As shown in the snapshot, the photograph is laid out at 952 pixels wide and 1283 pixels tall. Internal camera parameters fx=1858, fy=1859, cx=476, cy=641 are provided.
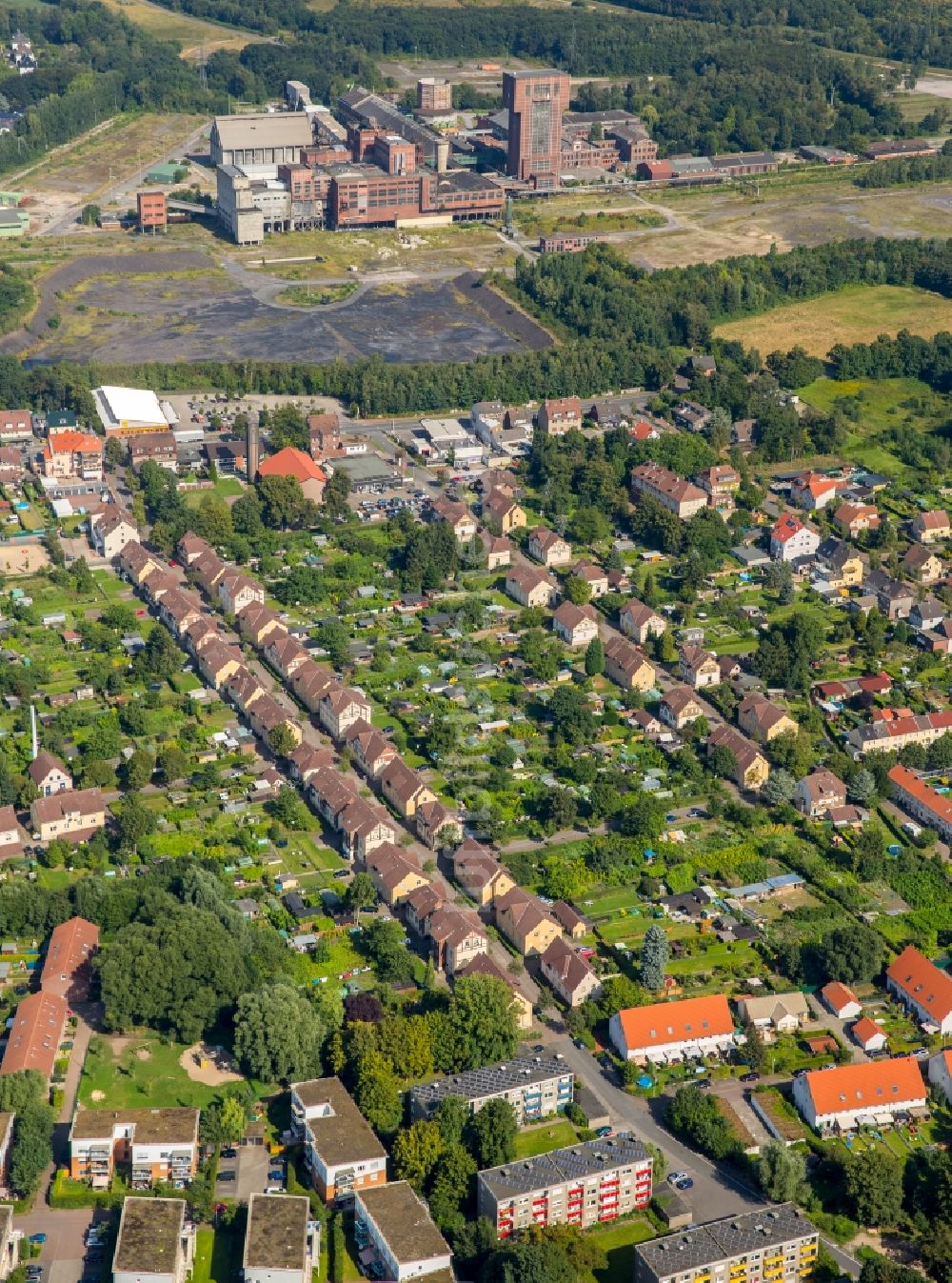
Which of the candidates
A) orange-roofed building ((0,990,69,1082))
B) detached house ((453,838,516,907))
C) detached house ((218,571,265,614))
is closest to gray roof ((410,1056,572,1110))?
detached house ((453,838,516,907))

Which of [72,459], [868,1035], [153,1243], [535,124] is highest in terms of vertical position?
[535,124]

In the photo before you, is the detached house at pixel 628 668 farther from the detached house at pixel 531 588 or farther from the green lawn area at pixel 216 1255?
the green lawn area at pixel 216 1255

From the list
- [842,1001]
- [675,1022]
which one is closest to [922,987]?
[842,1001]

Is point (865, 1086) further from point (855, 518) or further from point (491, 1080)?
point (855, 518)

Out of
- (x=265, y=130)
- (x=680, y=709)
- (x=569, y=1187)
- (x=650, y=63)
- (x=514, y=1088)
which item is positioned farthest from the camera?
(x=650, y=63)

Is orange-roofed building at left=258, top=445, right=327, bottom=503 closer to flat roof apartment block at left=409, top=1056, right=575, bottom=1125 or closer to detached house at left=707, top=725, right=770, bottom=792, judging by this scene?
detached house at left=707, top=725, right=770, bottom=792

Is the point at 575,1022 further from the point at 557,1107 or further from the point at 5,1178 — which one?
the point at 5,1178

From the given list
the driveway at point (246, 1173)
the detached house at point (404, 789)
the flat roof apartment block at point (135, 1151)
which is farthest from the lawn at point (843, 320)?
the flat roof apartment block at point (135, 1151)
